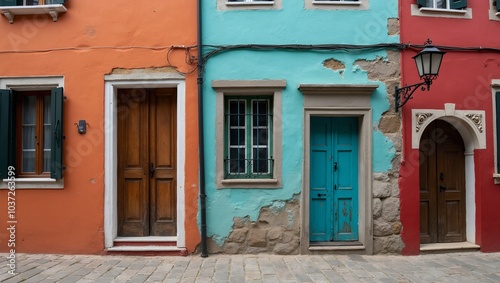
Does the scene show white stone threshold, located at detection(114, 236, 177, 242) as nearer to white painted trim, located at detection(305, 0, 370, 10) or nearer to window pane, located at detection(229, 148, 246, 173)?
window pane, located at detection(229, 148, 246, 173)

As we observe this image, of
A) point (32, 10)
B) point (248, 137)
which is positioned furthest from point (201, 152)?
point (32, 10)

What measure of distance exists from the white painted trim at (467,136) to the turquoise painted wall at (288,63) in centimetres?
57

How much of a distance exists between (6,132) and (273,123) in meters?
4.61

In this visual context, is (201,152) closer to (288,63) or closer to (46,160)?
(288,63)

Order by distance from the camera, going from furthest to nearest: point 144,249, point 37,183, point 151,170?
point 151,170
point 37,183
point 144,249

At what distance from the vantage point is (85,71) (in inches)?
247

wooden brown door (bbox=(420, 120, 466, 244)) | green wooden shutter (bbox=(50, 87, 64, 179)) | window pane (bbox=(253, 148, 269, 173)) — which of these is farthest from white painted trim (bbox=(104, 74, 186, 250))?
wooden brown door (bbox=(420, 120, 466, 244))

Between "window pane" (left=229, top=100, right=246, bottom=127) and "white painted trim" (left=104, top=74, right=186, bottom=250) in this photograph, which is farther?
"window pane" (left=229, top=100, right=246, bottom=127)

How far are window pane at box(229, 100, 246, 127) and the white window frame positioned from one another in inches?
9.6

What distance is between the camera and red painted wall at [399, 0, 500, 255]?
20.5ft

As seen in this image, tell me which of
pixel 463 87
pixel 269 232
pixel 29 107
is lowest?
pixel 269 232

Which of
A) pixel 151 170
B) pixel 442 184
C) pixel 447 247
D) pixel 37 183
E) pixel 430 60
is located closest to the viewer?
pixel 430 60

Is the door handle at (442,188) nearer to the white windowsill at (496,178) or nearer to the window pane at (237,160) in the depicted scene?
the white windowsill at (496,178)

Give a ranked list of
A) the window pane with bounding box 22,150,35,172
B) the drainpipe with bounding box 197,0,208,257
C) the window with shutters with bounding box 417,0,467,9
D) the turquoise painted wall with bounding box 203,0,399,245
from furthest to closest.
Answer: the window pane with bounding box 22,150,35,172, the window with shutters with bounding box 417,0,467,9, the turquoise painted wall with bounding box 203,0,399,245, the drainpipe with bounding box 197,0,208,257
